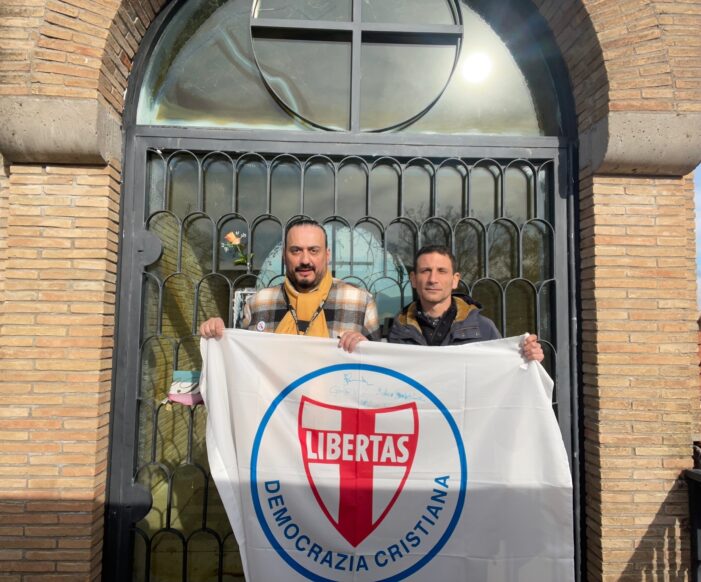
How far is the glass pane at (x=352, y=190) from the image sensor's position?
152 inches

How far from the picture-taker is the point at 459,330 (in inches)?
115

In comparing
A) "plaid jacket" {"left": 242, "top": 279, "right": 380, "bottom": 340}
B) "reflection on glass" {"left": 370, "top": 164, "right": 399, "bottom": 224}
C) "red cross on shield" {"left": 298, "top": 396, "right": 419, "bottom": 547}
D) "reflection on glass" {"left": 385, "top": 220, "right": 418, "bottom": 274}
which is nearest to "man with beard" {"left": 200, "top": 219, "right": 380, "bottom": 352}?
"plaid jacket" {"left": 242, "top": 279, "right": 380, "bottom": 340}

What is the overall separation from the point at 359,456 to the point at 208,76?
10.8ft

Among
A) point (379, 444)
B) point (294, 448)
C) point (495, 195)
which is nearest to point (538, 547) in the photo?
point (379, 444)

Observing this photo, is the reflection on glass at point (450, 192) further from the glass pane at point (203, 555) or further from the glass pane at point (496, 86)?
the glass pane at point (203, 555)

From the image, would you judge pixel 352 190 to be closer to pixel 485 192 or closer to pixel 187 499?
pixel 485 192

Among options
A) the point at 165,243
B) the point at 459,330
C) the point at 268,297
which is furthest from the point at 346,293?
the point at 165,243

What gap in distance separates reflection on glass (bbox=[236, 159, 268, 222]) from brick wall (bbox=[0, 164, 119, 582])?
→ 3.16ft

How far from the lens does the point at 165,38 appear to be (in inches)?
159

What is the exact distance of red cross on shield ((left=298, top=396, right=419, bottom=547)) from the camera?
2.80 metres

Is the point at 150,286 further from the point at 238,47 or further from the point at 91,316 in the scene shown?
the point at 238,47

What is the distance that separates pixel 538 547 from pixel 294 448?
1.51 m

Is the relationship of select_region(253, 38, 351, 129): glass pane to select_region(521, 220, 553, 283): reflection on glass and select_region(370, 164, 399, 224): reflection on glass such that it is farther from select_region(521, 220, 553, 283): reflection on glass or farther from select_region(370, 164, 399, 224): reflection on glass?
select_region(521, 220, 553, 283): reflection on glass

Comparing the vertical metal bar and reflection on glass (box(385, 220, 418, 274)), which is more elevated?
the vertical metal bar
